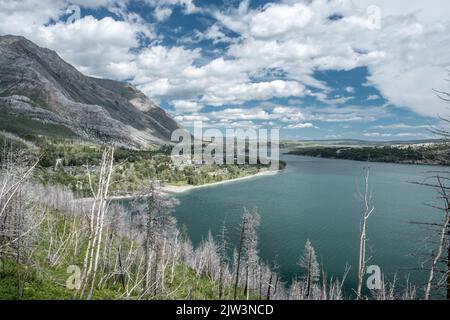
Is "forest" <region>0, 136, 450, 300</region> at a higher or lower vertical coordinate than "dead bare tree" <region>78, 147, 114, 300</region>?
lower

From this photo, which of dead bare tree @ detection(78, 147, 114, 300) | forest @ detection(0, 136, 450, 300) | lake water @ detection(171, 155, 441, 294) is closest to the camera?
dead bare tree @ detection(78, 147, 114, 300)

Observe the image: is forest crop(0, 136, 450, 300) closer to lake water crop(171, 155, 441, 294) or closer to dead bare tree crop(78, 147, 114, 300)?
dead bare tree crop(78, 147, 114, 300)

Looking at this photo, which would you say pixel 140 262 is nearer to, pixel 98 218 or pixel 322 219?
pixel 98 218

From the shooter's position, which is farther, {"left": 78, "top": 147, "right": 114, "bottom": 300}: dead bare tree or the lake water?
the lake water

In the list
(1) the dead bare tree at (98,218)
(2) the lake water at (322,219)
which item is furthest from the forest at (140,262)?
(2) the lake water at (322,219)

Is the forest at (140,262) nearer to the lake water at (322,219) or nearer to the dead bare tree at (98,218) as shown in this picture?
the dead bare tree at (98,218)

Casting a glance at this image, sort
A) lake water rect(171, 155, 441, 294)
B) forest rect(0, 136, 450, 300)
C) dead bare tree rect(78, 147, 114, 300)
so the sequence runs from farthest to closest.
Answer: lake water rect(171, 155, 441, 294)
forest rect(0, 136, 450, 300)
dead bare tree rect(78, 147, 114, 300)

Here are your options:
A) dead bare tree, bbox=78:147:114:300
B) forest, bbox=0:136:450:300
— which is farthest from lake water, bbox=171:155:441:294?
dead bare tree, bbox=78:147:114:300

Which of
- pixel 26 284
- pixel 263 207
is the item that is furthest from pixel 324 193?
pixel 26 284
